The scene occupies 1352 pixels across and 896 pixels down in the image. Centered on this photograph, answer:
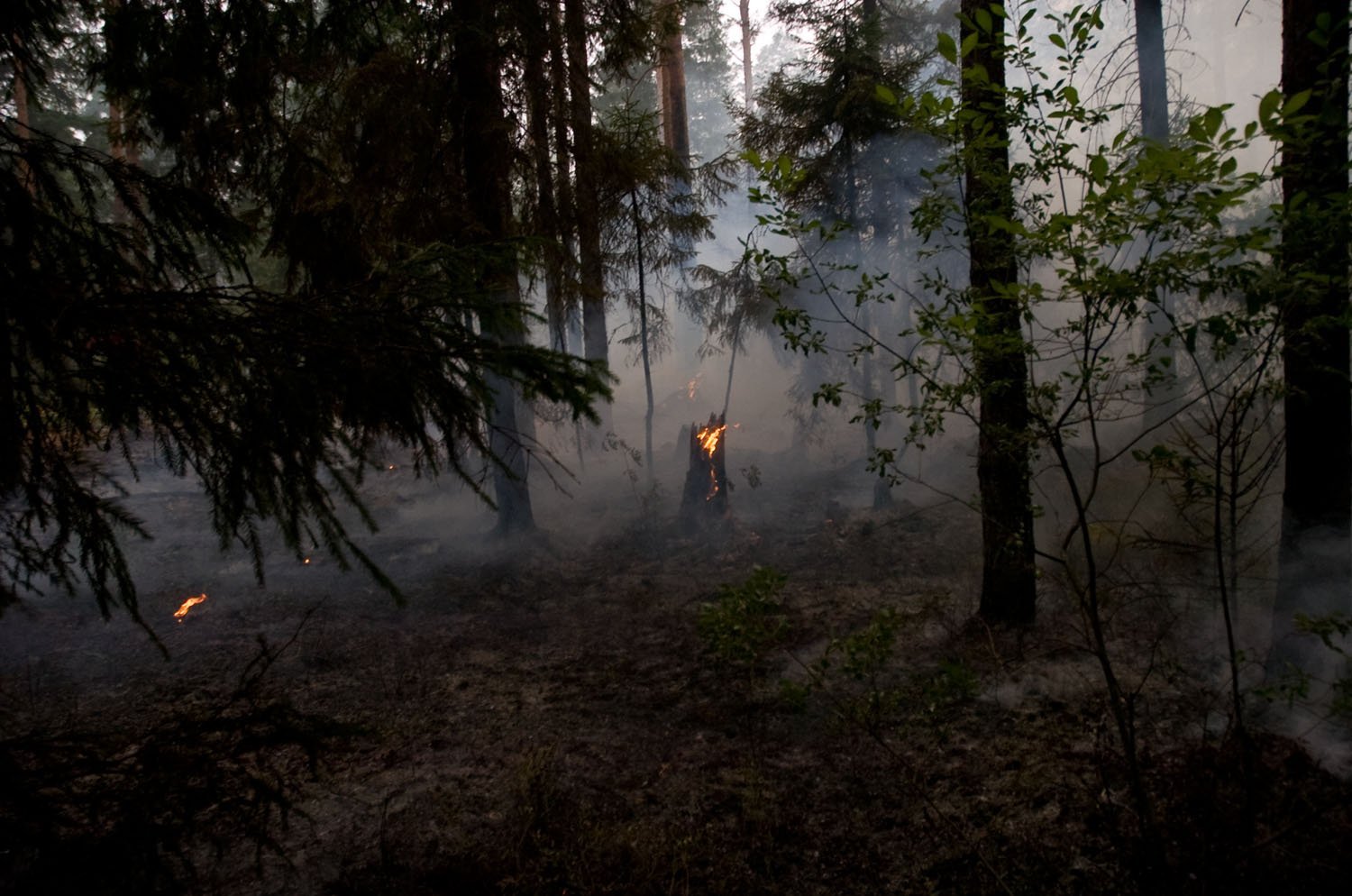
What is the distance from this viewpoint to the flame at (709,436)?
45.0ft

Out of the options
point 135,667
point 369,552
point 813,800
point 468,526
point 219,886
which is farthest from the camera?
point 468,526

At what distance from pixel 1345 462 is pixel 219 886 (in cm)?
848

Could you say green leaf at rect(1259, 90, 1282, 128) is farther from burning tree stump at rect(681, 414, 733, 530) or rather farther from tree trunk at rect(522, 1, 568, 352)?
burning tree stump at rect(681, 414, 733, 530)

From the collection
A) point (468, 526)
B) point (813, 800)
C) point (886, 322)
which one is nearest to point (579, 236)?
point (468, 526)

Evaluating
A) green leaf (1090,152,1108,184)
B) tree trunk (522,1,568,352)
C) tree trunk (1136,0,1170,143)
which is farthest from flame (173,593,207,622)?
tree trunk (1136,0,1170,143)

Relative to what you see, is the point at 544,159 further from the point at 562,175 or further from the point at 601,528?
the point at 601,528

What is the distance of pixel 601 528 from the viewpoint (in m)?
13.6

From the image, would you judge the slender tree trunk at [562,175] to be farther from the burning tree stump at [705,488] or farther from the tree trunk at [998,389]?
the tree trunk at [998,389]

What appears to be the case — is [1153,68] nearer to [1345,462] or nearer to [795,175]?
[1345,462]

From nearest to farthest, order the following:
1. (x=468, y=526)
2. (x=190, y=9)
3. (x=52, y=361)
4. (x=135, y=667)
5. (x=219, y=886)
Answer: (x=52, y=361)
(x=190, y=9)
(x=219, y=886)
(x=135, y=667)
(x=468, y=526)

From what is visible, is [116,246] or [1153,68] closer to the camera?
[116,246]

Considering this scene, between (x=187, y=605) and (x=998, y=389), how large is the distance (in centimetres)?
1042

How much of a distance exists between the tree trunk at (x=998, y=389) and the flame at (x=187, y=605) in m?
9.87

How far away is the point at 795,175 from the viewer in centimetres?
384
